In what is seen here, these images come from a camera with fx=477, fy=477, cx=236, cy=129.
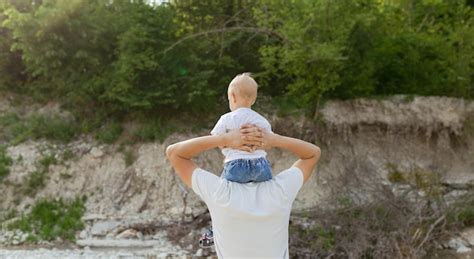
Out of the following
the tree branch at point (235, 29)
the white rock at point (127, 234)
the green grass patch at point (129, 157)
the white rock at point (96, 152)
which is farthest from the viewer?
the white rock at point (96, 152)

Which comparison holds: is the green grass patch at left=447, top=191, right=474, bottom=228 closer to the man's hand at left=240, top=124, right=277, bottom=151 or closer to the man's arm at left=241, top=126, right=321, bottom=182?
the man's arm at left=241, top=126, right=321, bottom=182

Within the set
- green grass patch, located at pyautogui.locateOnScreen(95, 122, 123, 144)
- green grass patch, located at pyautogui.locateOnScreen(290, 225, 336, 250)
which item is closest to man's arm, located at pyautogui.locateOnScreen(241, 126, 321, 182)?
green grass patch, located at pyautogui.locateOnScreen(290, 225, 336, 250)

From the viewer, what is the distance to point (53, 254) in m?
7.68

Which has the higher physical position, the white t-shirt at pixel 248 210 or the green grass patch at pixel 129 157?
the white t-shirt at pixel 248 210

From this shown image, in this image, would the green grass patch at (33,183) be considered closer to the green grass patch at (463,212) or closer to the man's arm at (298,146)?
the green grass patch at (463,212)

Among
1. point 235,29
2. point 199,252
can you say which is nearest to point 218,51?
point 235,29

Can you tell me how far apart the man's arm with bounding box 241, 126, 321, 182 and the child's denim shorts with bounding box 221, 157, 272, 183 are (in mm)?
90

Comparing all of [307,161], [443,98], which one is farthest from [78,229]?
[443,98]

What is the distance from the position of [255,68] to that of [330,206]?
3.84m

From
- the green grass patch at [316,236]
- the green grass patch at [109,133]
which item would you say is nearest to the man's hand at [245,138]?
the green grass patch at [316,236]

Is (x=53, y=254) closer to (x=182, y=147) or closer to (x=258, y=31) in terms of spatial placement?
(x=258, y=31)

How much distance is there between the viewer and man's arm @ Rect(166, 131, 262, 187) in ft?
6.57

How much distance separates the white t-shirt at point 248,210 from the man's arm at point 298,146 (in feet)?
0.29

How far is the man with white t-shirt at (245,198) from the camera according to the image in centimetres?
200
